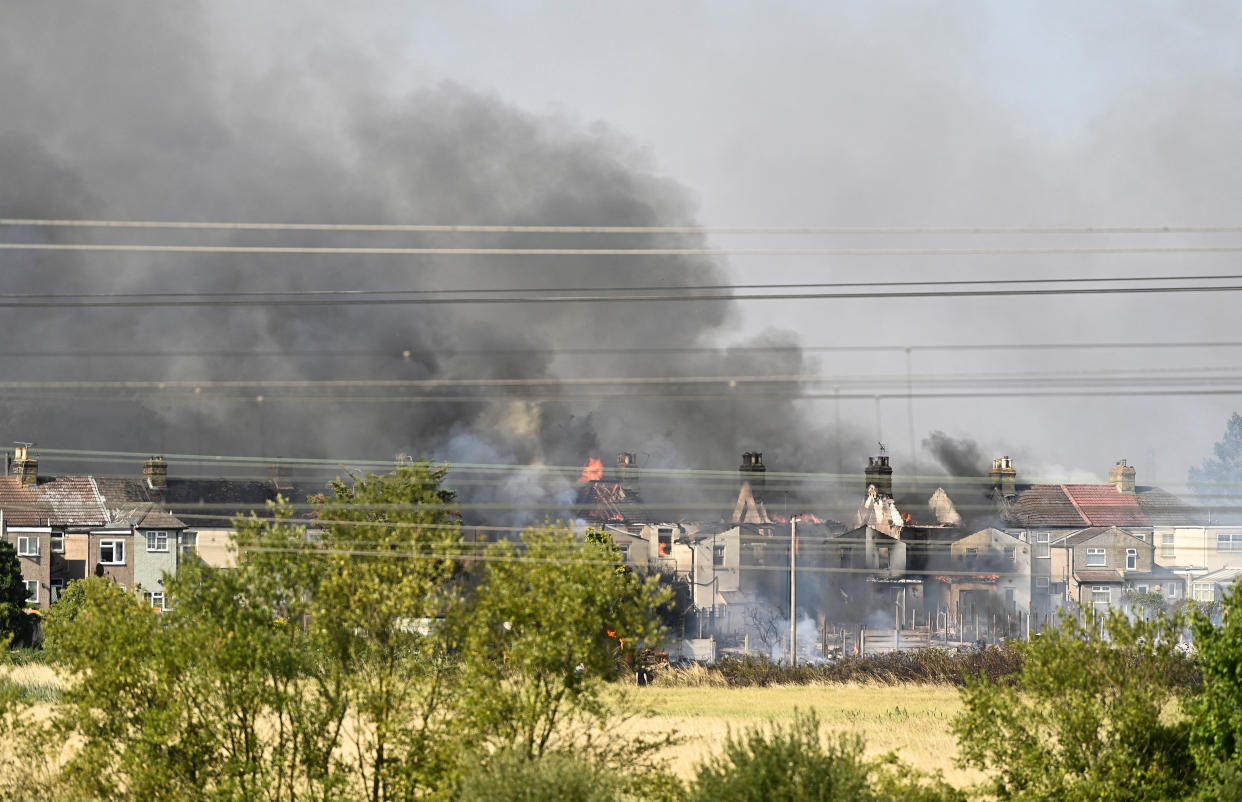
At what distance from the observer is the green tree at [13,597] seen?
66.4 meters

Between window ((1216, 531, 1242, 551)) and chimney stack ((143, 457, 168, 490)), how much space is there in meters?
67.4

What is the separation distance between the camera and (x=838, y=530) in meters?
85.9

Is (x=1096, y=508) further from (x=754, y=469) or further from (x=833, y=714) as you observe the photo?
(x=833, y=714)

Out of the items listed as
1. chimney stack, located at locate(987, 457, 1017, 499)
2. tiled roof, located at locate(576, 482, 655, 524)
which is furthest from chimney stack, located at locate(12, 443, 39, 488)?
chimney stack, located at locate(987, 457, 1017, 499)

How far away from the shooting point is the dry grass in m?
39.1

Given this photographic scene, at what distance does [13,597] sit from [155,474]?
23175 millimetres

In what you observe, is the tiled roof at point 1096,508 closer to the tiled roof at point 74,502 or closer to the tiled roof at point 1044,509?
the tiled roof at point 1044,509

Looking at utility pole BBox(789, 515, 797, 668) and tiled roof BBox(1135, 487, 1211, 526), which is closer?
utility pole BBox(789, 515, 797, 668)

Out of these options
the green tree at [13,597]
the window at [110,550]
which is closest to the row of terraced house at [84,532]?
the window at [110,550]

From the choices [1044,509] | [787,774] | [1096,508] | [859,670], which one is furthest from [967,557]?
[787,774]

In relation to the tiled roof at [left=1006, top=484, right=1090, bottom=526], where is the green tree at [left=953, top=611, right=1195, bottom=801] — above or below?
below

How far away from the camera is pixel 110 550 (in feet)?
269

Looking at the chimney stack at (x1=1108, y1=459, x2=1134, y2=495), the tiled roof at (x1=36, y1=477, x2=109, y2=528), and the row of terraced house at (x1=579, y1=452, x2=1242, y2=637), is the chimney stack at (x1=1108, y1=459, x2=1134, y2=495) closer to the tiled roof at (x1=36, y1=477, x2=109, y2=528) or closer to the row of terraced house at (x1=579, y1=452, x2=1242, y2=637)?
the row of terraced house at (x1=579, y1=452, x2=1242, y2=637)

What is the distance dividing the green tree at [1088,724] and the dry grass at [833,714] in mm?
7543
